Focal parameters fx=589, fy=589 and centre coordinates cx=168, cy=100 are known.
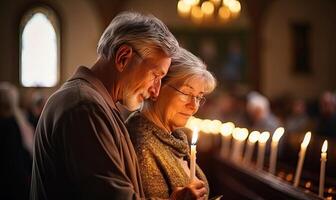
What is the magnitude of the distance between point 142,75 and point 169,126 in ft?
1.78

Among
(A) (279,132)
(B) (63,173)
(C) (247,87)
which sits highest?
(B) (63,173)

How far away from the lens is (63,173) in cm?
208

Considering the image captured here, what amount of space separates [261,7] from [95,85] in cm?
1473

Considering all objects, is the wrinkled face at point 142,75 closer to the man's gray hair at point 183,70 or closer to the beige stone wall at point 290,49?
the man's gray hair at point 183,70

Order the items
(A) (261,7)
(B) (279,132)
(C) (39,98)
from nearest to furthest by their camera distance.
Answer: (B) (279,132) → (C) (39,98) → (A) (261,7)

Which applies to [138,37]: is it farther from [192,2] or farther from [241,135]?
[192,2]

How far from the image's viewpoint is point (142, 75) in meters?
2.36

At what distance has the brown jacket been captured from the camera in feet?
6.63

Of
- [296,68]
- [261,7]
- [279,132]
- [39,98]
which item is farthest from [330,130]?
[296,68]

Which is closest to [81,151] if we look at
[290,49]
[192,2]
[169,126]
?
[169,126]

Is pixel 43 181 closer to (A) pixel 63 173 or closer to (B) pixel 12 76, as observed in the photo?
(A) pixel 63 173

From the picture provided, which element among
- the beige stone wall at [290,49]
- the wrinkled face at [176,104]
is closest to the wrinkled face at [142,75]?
the wrinkled face at [176,104]

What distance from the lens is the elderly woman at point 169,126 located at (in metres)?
2.56

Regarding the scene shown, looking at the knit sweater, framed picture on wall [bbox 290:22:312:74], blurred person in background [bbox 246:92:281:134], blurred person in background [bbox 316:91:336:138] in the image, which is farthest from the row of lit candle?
framed picture on wall [bbox 290:22:312:74]
